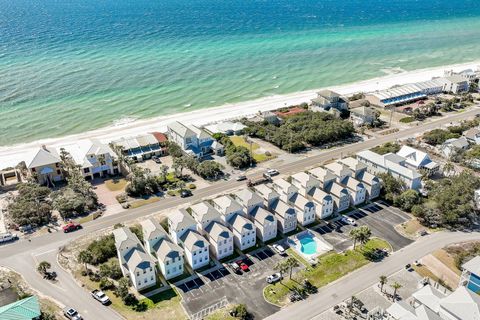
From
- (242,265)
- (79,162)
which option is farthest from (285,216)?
(79,162)

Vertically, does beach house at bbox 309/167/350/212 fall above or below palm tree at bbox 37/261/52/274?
above

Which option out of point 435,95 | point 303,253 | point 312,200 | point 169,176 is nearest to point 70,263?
point 169,176

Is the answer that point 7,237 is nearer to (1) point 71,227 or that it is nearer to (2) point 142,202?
(1) point 71,227

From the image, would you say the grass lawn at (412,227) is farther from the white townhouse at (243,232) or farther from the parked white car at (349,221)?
the white townhouse at (243,232)

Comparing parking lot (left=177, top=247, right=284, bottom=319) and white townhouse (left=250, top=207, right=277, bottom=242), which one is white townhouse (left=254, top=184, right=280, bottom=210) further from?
parking lot (left=177, top=247, right=284, bottom=319)

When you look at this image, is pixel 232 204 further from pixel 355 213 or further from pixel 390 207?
pixel 390 207

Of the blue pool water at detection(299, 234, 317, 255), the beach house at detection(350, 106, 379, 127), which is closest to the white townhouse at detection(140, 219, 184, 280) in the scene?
the blue pool water at detection(299, 234, 317, 255)
